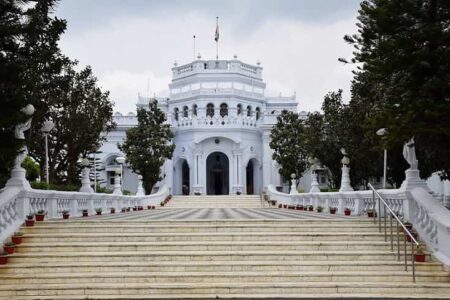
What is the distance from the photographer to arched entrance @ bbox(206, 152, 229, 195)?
142 ft

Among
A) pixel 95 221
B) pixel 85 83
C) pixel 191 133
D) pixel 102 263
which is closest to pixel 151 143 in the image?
pixel 191 133

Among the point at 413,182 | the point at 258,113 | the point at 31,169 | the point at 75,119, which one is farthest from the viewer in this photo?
the point at 258,113

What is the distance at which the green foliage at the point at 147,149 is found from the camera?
34.9 metres

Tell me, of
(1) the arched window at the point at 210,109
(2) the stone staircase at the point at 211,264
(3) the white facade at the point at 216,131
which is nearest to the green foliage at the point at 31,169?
(2) the stone staircase at the point at 211,264

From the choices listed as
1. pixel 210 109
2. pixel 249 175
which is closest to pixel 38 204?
pixel 210 109

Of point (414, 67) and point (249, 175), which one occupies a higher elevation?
point (414, 67)

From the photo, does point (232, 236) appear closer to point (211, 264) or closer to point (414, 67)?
point (211, 264)

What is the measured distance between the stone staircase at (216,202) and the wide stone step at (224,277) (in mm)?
24292

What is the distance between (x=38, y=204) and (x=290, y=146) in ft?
78.9

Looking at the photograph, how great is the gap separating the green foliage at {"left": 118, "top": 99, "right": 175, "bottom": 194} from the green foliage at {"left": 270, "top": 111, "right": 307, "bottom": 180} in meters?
6.80

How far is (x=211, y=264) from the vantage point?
8.88m

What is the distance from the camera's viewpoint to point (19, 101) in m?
9.12

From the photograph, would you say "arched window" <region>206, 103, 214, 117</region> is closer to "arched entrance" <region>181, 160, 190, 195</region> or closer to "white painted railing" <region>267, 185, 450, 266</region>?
"arched entrance" <region>181, 160, 190, 195</region>

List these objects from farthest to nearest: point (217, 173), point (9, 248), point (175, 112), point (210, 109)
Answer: point (175, 112), point (210, 109), point (217, 173), point (9, 248)
